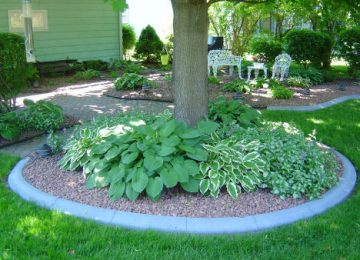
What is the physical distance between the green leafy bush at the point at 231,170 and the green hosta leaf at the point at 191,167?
0.11 meters

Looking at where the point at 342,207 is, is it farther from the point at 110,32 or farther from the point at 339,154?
the point at 110,32

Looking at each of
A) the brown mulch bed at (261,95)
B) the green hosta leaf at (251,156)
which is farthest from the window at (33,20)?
the green hosta leaf at (251,156)

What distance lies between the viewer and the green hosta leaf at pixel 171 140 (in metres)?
4.18

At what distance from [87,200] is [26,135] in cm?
284

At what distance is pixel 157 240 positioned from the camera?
3.39 m

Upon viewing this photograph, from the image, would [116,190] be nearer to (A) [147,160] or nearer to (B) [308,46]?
(A) [147,160]

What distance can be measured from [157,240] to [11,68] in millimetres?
4650

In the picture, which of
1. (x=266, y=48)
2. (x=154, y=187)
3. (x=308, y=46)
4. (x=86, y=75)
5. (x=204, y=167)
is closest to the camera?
(x=154, y=187)

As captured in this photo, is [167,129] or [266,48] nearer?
[167,129]

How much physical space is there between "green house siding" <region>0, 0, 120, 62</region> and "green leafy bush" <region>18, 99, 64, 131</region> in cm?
614

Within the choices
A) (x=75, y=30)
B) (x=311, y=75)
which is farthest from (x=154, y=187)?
(x=75, y=30)

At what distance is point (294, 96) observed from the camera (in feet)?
31.1

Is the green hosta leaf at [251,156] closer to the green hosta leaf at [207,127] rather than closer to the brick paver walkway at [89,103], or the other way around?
the green hosta leaf at [207,127]

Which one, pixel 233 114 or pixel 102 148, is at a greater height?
pixel 233 114
